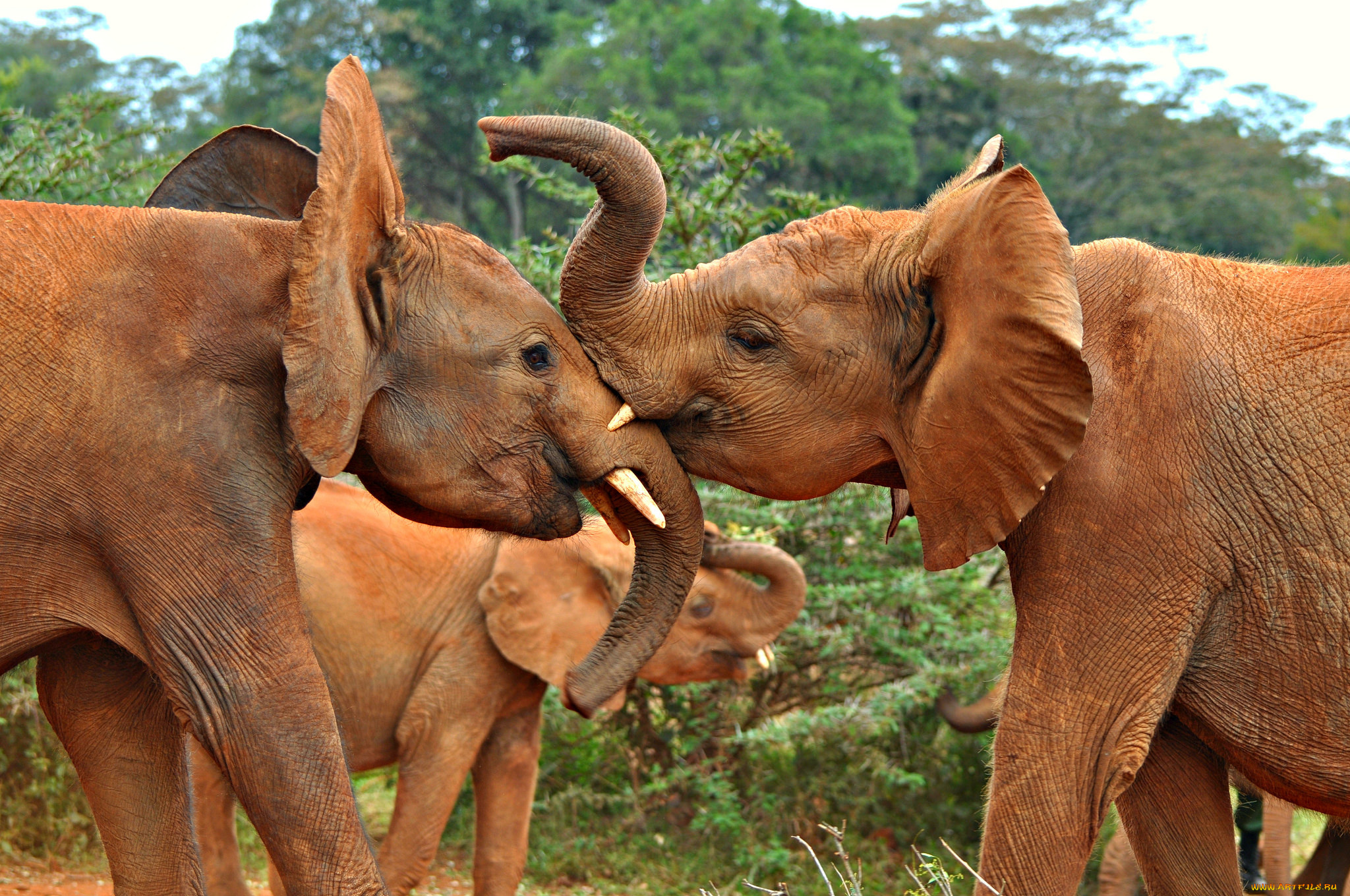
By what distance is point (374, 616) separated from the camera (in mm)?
5922

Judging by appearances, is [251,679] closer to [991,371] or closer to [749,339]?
[749,339]

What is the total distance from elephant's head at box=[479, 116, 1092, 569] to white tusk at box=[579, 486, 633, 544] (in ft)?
0.83

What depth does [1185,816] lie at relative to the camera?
381 centimetres

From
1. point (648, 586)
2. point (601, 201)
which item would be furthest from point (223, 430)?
point (648, 586)

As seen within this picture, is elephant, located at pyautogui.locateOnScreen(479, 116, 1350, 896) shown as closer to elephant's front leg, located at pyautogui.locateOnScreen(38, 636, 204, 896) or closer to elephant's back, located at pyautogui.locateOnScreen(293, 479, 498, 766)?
elephant's front leg, located at pyautogui.locateOnScreen(38, 636, 204, 896)

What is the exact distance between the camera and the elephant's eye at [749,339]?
3.67 meters

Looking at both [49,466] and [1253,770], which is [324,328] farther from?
[1253,770]

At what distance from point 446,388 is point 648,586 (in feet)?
2.85

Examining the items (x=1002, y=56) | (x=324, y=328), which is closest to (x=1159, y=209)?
(x=1002, y=56)

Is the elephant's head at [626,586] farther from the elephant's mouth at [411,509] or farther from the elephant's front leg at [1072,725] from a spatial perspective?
the elephant's front leg at [1072,725]

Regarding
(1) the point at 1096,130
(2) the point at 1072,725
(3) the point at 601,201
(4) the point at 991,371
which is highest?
(3) the point at 601,201

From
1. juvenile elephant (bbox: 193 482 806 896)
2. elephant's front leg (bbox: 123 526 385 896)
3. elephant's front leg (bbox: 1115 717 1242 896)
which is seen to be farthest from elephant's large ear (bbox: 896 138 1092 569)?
juvenile elephant (bbox: 193 482 806 896)

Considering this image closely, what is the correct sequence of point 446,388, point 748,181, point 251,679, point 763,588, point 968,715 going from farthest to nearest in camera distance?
point 748,181
point 968,715
point 763,588
point 446,388
point 251,679

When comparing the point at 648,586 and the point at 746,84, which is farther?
the point at 746,84
